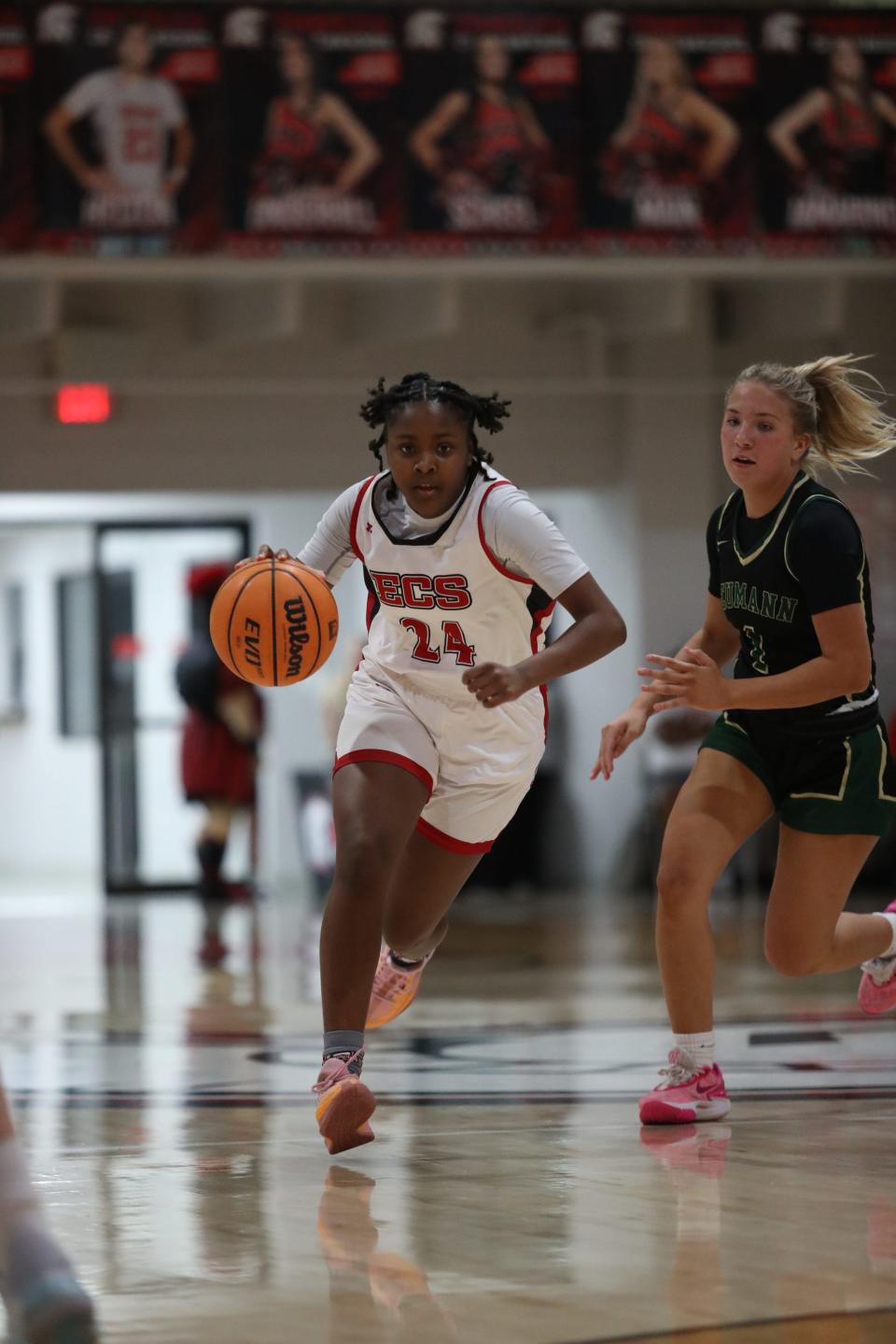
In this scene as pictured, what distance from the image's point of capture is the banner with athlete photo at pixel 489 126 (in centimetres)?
984

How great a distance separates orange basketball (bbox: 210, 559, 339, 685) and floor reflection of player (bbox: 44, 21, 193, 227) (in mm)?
6167

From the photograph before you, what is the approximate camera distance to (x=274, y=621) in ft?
13.1

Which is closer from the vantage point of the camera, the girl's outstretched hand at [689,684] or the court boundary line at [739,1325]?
the court boundary line at [739,1325]

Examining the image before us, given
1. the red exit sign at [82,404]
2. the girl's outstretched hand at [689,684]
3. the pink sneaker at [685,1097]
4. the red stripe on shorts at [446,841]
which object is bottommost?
the pink sneaker at [685,1097]

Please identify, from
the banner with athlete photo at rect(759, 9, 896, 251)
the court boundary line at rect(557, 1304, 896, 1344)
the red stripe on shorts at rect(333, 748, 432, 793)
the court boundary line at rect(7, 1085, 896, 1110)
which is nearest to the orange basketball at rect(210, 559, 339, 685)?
the red stripe on shorts at rect(333, 748, 432, 793)

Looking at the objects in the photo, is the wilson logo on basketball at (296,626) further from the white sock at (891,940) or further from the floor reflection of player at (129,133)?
the floor reflection of player at (129,133)

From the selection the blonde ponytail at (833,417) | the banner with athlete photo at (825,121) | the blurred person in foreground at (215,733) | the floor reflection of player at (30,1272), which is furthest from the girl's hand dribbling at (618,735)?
the blurred person in foreground at (215,733)

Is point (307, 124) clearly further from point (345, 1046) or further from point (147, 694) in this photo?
point (345, 1046)

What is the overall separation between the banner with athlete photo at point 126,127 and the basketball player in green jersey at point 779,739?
6.31m

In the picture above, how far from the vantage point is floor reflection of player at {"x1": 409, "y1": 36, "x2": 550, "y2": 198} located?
984 cm

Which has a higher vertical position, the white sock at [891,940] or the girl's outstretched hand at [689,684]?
the girl's outstretched hand at [689,684]

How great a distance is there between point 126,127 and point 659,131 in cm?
274

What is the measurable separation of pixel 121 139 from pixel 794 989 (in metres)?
5.69

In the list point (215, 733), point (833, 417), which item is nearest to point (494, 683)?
point (833, 417)
